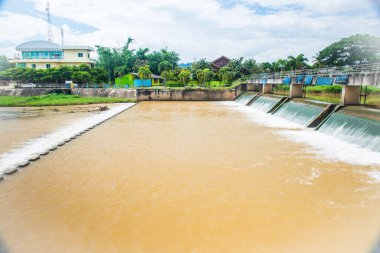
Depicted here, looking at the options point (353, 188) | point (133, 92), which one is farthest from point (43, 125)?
point (133, 92)

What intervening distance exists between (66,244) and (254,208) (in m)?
3.66

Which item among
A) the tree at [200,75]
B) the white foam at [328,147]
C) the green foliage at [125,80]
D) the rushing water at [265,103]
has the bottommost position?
the white foam at [328,147]

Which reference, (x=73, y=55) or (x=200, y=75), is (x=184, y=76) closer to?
(x=200, y=75)

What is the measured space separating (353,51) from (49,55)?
4477cm

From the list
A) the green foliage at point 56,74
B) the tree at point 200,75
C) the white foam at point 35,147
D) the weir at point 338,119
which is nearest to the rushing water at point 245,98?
the weir at point 338,119

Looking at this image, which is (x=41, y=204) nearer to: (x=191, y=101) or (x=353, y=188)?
(x=353, y=188)

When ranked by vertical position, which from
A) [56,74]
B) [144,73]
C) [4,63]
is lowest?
[56,74]

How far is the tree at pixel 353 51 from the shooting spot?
36.2 m

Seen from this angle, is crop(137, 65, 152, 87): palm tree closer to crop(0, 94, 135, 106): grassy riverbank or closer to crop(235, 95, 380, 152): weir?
crop(0, 94, 135, 106): grassy riverbank

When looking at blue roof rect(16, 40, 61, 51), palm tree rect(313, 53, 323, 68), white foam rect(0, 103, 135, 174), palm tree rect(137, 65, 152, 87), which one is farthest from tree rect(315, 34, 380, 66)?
blue roof rect(16, 40, 61, 51)

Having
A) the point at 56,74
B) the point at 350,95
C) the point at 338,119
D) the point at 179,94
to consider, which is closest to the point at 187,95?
the point at 179,94

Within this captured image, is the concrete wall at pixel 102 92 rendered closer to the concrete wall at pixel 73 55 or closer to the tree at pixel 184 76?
the tree at pixel 184 76

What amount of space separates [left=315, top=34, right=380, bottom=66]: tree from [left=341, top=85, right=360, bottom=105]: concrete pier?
23063mm

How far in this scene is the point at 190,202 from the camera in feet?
21.6
